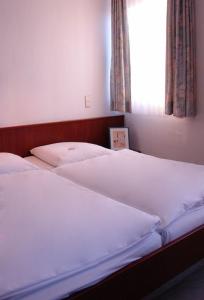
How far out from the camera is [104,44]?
315cm

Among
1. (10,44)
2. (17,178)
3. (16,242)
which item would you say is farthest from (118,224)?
(10,44)

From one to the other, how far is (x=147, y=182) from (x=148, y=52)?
5.26 feet

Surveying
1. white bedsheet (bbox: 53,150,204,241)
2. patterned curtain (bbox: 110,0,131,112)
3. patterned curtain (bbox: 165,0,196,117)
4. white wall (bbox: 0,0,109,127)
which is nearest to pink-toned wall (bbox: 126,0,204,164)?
patterned curtain (bbox: 165,0,196,117)

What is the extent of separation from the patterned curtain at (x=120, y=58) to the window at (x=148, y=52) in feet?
0.18

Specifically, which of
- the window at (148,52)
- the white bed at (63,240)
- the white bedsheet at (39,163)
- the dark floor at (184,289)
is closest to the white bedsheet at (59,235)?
the white bed at (63,240)

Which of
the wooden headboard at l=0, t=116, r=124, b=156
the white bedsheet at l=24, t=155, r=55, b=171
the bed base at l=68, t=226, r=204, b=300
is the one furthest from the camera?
the wooden headboard at l=0, t=116, r=124, b=156

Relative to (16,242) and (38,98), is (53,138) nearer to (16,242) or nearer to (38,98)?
(38,98)

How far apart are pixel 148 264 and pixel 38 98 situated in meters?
1.98

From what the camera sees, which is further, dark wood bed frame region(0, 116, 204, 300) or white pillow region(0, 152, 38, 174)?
white pillow region(0, 152, 38, 174)

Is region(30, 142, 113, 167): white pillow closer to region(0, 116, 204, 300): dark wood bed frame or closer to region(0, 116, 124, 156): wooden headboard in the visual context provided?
region(0, 116, 124, 156): wooden headboard

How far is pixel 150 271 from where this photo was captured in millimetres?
1266

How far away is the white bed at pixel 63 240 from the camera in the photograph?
0.99 metres

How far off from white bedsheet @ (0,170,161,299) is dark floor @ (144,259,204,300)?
476mm

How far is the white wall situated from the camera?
8.48ft
